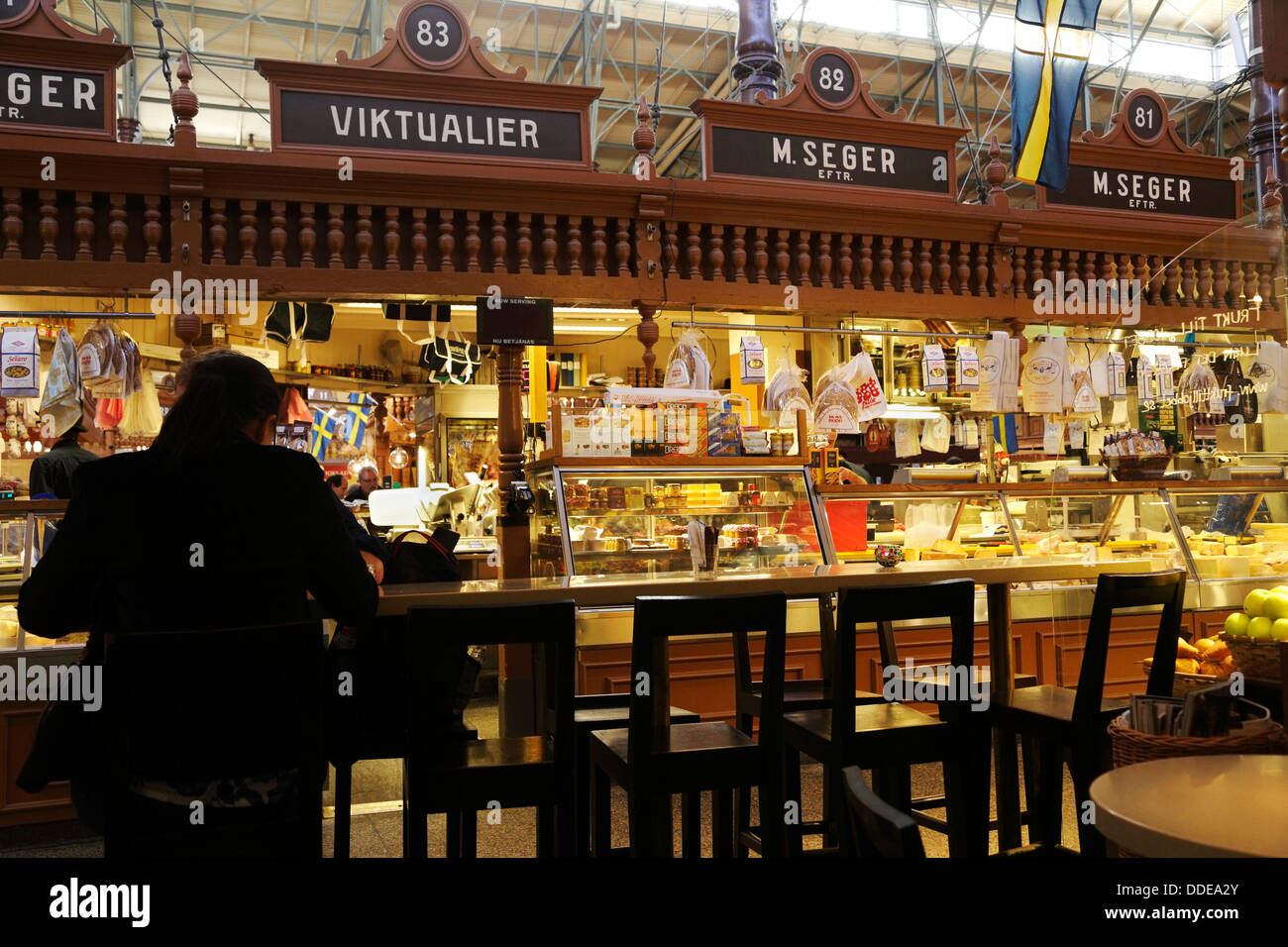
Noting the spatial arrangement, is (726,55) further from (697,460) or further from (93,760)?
(93,760)

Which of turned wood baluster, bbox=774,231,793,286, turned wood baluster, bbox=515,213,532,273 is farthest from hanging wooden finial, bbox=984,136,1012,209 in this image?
turned wood baluster, bbox=515,213,532,273

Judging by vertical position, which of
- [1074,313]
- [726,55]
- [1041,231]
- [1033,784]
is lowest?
[1033,784]

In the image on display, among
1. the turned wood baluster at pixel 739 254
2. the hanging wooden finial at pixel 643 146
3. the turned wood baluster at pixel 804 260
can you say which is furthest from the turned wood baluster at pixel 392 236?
the turned wood baluster at pixel 804 260

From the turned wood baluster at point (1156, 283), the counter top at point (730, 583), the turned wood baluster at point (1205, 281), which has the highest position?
the turned wood baluster at point (1156, 283)

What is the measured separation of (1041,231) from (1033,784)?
3.91 metres

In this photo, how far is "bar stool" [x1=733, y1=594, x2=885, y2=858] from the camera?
10.8 ft

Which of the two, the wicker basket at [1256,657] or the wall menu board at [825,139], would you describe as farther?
the wall menu board at [825,139]

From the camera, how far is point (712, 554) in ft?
15.8

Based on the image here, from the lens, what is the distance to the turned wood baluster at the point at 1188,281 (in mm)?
4459

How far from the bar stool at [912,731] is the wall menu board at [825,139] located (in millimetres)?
3304

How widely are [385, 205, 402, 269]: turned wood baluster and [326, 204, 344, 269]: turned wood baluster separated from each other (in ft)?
0.74

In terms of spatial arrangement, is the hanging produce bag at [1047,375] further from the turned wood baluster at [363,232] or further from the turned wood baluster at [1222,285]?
the turned wood baluster at [363,232]

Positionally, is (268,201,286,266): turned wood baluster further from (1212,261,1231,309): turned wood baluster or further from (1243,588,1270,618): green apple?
(1243,588,1270,618): green apple

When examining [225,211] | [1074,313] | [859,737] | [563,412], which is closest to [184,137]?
[225,211]
